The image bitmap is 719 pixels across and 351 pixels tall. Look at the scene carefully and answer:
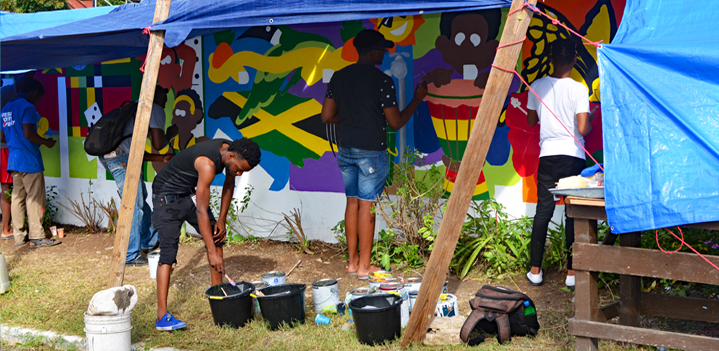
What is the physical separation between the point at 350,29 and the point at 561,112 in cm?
261

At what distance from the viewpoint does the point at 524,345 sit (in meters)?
3.85

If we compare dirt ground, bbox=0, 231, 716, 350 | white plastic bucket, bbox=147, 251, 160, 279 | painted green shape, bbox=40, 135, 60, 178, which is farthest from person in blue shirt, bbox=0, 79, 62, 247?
white plastic bucket, bbox=147, 251, 160, 279

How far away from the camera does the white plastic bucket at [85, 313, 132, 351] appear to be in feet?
12.6

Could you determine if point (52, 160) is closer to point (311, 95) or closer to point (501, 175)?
point (311, 95)

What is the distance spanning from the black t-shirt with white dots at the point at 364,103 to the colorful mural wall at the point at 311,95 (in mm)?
781

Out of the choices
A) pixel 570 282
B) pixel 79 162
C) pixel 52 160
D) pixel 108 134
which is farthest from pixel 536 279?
pixel 52 160

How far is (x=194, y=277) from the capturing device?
596 centimetres

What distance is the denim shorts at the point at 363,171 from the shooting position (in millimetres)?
5371

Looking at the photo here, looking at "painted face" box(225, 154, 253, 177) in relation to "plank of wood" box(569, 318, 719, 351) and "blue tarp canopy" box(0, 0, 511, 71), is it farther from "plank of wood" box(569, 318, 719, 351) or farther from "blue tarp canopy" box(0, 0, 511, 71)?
"plank of wood" box(569, 318, 719, 351)

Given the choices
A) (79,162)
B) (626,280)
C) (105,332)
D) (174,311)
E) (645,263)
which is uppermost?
(79,162)

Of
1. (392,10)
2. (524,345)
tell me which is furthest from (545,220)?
(392,10)

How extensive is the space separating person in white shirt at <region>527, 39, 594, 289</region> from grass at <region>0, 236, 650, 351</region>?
74 cm

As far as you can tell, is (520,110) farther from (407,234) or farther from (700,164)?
(700,164)

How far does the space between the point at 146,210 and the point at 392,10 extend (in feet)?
13.5
